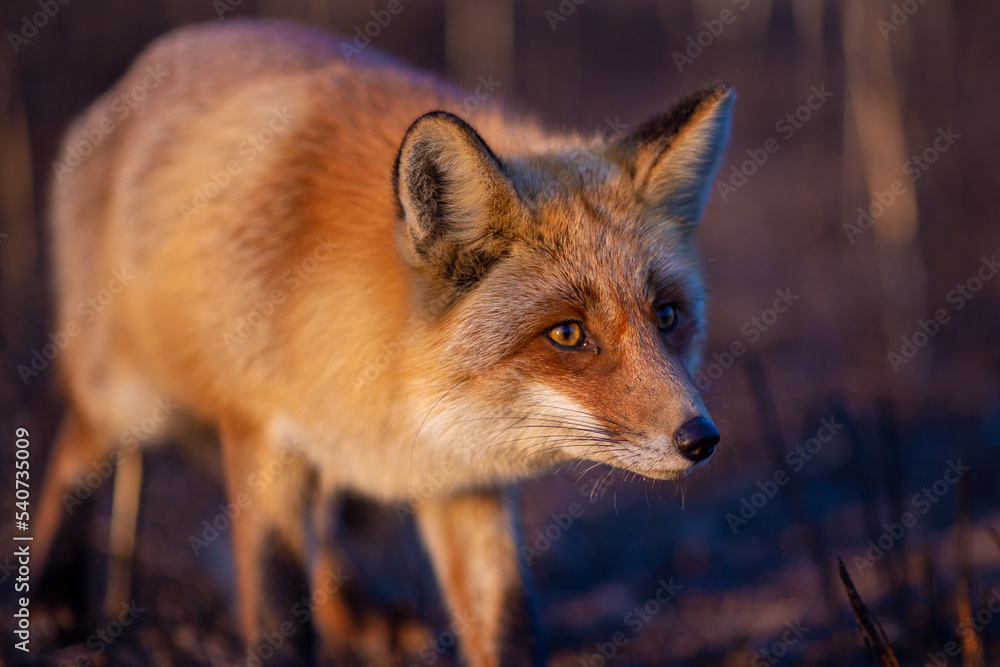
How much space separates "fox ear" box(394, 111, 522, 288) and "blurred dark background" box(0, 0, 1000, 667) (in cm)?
100

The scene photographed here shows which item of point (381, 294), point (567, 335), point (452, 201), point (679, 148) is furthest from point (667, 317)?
point (381, 294)

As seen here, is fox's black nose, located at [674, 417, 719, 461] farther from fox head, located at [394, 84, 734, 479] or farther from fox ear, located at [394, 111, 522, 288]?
fox ear, located at [394, 111, 522, 288]

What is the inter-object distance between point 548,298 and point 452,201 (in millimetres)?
490

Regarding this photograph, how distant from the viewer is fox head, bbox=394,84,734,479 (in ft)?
8.39

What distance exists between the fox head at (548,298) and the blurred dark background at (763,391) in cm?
47

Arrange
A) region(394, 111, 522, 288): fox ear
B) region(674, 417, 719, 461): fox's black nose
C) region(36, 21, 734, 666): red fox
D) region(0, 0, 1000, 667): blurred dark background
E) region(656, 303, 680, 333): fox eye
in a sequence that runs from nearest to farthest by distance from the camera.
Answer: region(674, 417, 719, 461): fox's black nose
region(394, 111, 522, 288): fox ear
region(36, 21, 734, 666): red fox
region(656, 303, 680, 333): fox eye
region(0, 0, 1000, 667): blurred dark background

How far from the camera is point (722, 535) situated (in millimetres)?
5590

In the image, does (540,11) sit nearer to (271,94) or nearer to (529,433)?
(271,94)

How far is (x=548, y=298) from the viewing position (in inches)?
107

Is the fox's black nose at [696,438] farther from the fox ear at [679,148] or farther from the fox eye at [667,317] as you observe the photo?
the fox ear at [679,148]

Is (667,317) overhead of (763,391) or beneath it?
overhead

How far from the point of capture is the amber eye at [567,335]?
269 centimetres

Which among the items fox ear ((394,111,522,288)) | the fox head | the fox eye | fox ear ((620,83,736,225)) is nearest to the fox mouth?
the fox head

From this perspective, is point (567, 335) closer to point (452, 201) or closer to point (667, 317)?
point (667, 317)
